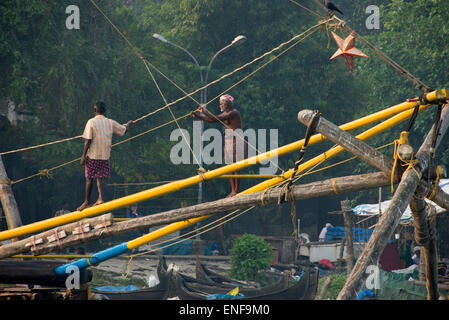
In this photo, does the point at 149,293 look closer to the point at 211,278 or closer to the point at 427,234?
the point at 211,278

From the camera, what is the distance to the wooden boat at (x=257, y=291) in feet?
56.3

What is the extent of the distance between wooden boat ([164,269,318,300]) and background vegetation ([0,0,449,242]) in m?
9.94

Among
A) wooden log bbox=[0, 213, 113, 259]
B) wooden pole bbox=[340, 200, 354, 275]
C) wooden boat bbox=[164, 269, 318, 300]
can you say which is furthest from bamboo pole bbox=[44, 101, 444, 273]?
wooden pole bbox=[340, 200, 354, 275]

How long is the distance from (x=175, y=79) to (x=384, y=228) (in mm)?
22818

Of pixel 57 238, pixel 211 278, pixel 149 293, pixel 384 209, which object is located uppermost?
pixel 384 209

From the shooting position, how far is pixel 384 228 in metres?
7.63

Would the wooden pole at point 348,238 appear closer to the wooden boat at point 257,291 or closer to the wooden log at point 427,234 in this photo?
the wooden boat at point 257,291

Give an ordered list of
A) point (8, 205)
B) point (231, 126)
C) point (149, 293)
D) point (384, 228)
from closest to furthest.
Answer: point (384, 228) < point (231, 126) < point (8, 205) < point (149, 293)

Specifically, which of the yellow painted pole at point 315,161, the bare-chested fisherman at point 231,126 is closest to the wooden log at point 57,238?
the yellow painted pole at point 315,161

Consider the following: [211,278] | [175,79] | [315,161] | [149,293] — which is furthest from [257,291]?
[175,79]

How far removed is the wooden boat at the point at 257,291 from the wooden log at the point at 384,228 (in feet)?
30.1

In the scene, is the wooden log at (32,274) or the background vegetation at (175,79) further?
the background vegetation at (175,79)
